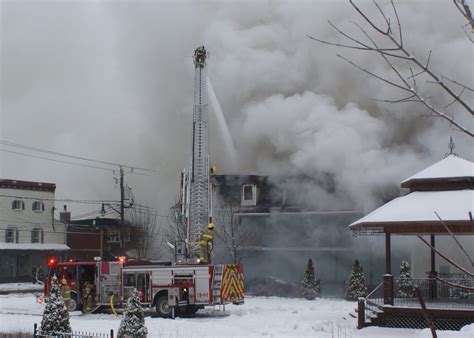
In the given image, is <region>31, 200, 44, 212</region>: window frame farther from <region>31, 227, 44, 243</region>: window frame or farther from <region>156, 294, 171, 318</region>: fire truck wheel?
<region>156, 294, 171, 318</region>: fire truck wheel

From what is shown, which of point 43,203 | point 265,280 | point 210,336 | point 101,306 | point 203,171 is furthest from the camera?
point 43,203

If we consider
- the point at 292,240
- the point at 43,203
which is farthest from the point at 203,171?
the point at 43,203

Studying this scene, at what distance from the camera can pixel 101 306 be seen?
71.5 feet

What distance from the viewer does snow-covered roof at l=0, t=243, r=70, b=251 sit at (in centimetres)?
4584

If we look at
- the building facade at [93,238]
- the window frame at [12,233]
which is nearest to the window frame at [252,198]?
the building facade at [93,238]

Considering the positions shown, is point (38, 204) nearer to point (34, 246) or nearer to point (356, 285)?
point (34, 246)

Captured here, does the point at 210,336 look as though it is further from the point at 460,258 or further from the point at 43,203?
the point at 43,203

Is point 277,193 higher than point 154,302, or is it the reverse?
point 277,193

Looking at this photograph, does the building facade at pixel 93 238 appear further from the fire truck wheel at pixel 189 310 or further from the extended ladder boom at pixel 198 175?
the fire truck wheel at pixel 189 310

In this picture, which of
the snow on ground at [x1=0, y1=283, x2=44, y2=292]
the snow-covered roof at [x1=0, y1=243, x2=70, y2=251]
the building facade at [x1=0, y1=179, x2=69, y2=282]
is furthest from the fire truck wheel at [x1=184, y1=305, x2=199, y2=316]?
the snow-covered roof at [x1=0, y1=243, x2=70, y2=251]

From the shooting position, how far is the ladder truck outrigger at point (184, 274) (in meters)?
20.1

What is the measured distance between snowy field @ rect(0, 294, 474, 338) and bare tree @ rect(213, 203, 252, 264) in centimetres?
982

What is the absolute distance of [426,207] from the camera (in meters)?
16.8

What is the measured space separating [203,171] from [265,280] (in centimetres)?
834
